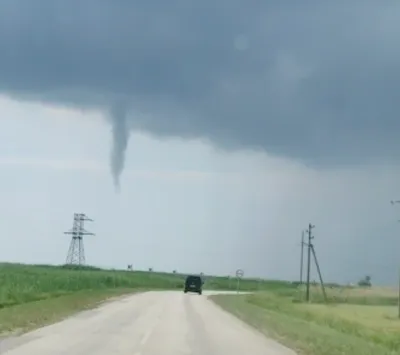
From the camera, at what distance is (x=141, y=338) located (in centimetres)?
2858

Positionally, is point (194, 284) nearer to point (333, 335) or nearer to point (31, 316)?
point (31, 316)

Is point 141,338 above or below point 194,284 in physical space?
below

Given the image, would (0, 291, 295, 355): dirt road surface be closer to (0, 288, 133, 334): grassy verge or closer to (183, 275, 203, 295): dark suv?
(0, 288, 133, 334): grassy verge

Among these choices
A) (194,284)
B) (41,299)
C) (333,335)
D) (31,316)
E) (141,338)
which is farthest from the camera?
(194,284)

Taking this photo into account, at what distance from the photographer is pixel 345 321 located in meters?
44.8

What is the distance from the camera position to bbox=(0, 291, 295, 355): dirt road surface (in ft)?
77.6

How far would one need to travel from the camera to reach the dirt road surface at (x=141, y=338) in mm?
23656

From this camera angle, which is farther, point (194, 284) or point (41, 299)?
point (194, 284)

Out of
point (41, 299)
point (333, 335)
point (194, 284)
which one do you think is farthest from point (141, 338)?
point (194, 284)

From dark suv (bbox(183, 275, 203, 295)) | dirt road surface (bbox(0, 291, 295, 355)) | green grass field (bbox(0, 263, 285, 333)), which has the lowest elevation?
dirt road surface (bbox(0, 291, 295, 355))

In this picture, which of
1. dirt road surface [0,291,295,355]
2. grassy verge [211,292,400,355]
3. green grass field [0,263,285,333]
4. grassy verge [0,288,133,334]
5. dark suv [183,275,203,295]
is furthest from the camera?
dark suv [183,275,203,295]

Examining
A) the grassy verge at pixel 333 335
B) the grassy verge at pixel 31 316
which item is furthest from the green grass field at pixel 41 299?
the grassy verge at pixel 333 335

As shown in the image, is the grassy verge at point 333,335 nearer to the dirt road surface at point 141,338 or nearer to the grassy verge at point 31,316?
the dirt road surface at point 141,338

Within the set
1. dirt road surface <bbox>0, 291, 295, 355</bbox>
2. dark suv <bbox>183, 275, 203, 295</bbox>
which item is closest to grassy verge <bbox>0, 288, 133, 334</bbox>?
dirt road surface <bbox>0, 291, 295, 355</bbox>
